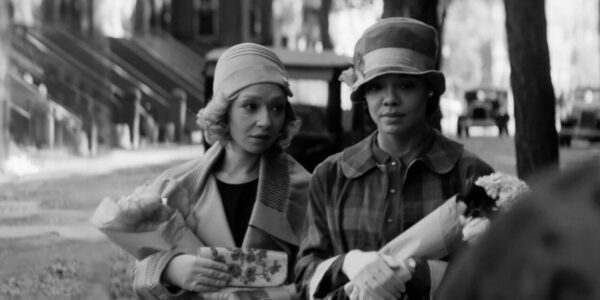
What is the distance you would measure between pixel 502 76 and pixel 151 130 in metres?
57.4

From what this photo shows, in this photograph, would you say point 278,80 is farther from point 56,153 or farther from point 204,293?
point 56,153

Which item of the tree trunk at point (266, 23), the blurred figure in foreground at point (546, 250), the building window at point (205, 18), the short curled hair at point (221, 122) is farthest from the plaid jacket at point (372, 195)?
the tree trunk at point (266, 23)

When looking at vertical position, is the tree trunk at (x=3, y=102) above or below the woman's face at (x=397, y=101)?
below

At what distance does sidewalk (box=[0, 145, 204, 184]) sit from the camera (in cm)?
1992

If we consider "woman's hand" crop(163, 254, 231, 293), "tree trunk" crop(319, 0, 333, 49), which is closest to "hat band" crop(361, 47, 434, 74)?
"woman's hand" crop(163, 254, 231, 293)

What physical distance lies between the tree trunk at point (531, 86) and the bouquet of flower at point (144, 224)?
640 cm

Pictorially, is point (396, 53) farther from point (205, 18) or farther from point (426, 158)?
point (205, 18)

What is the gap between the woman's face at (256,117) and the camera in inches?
156

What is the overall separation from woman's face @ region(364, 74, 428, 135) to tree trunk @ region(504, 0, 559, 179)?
6.60 metres

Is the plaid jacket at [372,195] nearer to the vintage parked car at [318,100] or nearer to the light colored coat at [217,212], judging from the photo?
the light colored coat at [217,212]

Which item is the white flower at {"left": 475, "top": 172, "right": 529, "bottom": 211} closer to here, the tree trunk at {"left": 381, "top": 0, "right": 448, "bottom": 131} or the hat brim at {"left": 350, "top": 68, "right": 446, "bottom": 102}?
the hat brim at {"left": 350, "top": 68, "right": 446, "bottom": 102}

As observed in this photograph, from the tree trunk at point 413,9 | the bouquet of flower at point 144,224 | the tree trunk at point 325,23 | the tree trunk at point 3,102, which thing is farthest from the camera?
the tree trunk at point 325,23

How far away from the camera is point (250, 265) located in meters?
3.79

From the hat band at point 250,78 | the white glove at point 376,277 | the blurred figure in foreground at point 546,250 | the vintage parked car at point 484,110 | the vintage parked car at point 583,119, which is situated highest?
the blurred figure in foreground at point 546,250
